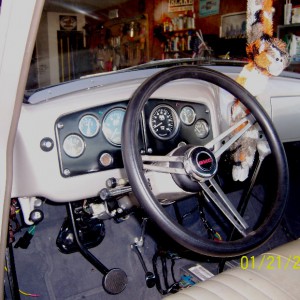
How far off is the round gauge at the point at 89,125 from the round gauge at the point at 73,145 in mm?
28

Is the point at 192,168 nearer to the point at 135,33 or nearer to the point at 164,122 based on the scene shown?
the point at 164,122

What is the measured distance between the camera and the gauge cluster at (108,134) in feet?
4.09

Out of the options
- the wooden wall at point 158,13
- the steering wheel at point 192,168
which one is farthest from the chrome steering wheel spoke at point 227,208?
the wooden wall at point 158,13

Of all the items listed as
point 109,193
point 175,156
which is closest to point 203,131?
point 175,156

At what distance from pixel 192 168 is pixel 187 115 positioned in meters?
0.40

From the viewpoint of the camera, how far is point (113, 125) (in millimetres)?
1316

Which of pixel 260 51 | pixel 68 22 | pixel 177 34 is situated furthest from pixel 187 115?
pixel 68 22

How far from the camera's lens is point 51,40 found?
8305 millimetres

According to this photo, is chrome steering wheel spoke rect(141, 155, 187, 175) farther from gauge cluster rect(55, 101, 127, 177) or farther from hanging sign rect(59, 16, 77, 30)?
hanging sign rect(59, 16, 77, 30)

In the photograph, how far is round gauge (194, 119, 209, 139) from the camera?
1414 mm

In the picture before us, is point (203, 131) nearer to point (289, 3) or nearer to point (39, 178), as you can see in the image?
point (39, 178)

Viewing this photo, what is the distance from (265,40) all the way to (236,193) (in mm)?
1075

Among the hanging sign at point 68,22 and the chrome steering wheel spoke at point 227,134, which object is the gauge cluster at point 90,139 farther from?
the hanging sign at point 68,22

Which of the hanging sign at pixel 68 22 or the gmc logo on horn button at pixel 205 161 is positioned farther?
the hanging sign at pixel 68 22
